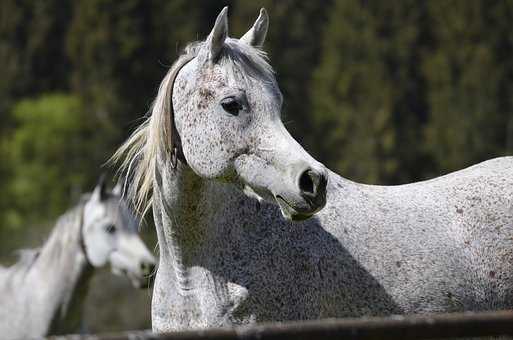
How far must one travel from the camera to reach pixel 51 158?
2625 cm

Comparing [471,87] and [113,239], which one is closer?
[113,239]

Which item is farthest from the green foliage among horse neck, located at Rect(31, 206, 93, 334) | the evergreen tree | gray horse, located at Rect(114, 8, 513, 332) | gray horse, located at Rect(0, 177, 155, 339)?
gray horse, located at Rect(114, 8, 513, 332)

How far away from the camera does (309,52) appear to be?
27391 millimetres

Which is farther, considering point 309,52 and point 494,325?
point 309,52

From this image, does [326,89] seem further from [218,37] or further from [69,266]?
[218,37]

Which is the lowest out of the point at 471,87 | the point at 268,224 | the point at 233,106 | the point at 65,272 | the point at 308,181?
the point at 471,87

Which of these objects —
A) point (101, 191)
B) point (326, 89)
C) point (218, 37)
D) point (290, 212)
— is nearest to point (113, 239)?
point (101, 191)

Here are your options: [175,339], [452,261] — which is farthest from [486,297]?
[175,339]

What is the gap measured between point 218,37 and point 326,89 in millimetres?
21196

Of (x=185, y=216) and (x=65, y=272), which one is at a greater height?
(x=185, y=216)

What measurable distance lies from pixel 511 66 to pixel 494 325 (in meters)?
21.6

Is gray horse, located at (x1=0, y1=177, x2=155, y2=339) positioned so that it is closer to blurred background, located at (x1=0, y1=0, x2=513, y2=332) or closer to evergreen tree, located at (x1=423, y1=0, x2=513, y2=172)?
blurred background, located at (x1=0, y1=0, x2=513, y2=332)

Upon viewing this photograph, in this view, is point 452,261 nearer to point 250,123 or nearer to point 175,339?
point 250,123

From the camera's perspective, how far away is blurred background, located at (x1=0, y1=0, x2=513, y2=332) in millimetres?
23438
